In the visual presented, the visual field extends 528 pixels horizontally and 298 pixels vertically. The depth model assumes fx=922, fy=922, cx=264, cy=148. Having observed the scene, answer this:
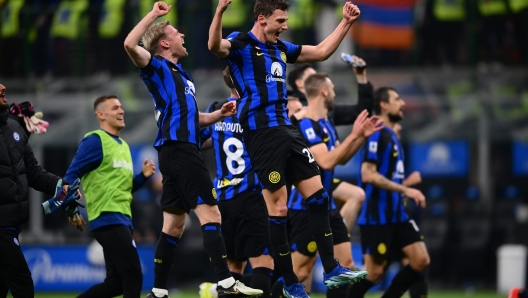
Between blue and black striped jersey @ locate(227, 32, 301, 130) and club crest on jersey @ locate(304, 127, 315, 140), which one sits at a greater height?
blue and black striped jersey @ locate(227, 32, 301, 130)

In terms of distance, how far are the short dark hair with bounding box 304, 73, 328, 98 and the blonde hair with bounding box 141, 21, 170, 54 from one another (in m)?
2.14

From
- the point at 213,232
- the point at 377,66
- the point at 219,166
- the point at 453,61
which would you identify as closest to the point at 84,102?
the point at 377,66

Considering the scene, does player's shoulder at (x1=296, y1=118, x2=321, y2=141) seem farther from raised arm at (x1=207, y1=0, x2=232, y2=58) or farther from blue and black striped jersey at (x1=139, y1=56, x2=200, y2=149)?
raised arm at (x1=207, y1=0, x2=232, y2=58)

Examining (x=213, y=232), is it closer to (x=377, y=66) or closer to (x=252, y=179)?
(x=252, y=179)

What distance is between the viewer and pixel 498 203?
1873 centimetres

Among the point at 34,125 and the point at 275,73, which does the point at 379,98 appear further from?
the point at 34,125

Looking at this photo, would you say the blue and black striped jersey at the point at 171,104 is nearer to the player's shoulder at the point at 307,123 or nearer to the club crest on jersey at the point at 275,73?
the club crest on jersey at the point at 275,73

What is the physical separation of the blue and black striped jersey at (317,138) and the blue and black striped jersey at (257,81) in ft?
5.42

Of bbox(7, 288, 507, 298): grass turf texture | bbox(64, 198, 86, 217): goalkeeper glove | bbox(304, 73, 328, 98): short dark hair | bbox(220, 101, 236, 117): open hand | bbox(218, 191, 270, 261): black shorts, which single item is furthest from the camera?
bbox(7, 288, 507, 298): grass turf texture

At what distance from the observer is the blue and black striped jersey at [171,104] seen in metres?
8.39

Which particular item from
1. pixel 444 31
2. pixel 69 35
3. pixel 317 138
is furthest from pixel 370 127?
pixel 69 35

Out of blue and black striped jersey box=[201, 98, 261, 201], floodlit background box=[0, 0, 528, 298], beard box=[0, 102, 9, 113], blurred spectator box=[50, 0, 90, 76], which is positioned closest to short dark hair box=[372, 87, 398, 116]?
blue and black striped jersey box=[201, 98, 261, 201]

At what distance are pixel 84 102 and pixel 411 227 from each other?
10.8 metres

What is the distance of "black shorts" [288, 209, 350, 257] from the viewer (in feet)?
33.2
